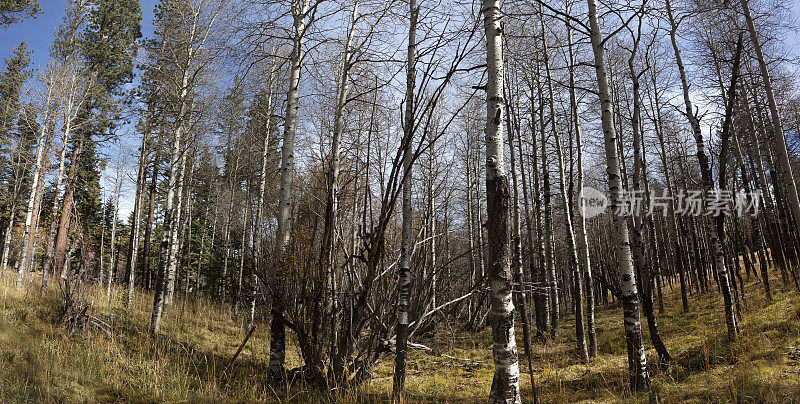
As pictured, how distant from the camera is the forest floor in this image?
4164 mm

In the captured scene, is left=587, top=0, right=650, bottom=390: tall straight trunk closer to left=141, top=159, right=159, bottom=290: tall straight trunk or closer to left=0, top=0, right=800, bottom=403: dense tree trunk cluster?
left=0, top=0, right=800, bottom=403: dense tree trunk cluster

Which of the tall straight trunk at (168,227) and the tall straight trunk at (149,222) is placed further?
the tall straight trunk at (149,222)

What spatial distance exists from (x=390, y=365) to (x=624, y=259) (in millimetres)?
4668

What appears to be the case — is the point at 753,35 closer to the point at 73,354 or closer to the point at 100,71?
the point at 73,354

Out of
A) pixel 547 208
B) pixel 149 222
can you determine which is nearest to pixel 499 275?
pixel 547 208

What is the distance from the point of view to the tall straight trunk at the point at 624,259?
4.61 m

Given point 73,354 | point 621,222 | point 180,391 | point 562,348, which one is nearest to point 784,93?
point 562,348

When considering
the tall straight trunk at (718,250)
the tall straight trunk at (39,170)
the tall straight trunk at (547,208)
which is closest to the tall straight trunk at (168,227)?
the tall straight trunk at (39,170)

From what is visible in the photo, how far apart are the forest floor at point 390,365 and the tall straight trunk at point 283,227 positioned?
38cm

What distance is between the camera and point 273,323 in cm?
475

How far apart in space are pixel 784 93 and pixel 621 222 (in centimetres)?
1418

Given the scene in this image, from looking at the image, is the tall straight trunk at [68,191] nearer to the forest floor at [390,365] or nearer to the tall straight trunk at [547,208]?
the forest floor at [390,365]

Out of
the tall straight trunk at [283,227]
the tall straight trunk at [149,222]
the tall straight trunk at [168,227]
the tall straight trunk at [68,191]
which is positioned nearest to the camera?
the tall straight trunk at [283,227]

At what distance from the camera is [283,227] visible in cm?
518
